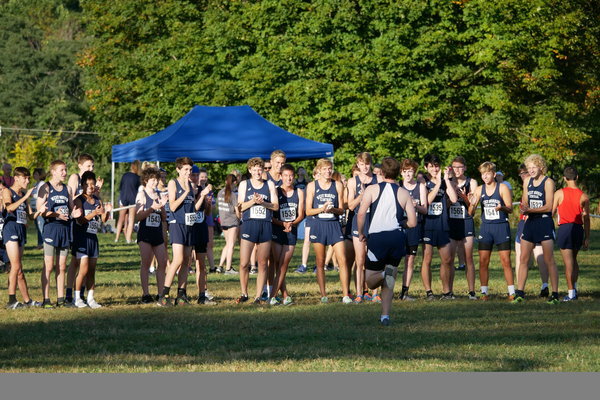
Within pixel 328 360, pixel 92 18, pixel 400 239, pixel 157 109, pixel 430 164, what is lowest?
pixel 328 360

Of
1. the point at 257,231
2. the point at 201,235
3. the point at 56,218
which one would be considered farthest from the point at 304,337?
the point at 56,218

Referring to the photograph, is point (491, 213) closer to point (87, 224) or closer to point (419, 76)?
point (87, 224)

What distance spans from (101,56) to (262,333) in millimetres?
38402

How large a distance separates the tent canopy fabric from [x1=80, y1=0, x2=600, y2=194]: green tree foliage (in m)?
11.6

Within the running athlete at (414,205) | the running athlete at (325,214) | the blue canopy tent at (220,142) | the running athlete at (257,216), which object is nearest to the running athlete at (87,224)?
the running athlete at (257,216)

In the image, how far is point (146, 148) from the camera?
24.2m

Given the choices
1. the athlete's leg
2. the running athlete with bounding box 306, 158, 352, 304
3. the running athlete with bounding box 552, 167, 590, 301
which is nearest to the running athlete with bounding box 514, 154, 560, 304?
the running athlete with bounding box 552, 167, 590, 301

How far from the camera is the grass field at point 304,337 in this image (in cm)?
995

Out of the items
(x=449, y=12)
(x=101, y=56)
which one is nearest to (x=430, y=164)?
(x=449, y=12)

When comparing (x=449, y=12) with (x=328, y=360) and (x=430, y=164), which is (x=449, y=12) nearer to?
(x=430, y=164)

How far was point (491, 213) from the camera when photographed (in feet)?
52.0

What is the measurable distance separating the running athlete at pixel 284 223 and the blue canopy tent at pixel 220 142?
27.9 ft

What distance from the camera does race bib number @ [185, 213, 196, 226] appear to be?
1507cm

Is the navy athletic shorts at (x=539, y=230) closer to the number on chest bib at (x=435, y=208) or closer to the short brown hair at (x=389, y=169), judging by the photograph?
the number on chest bib at (x=435, y=208)
